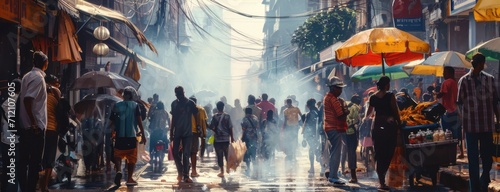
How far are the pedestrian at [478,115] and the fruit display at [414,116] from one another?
2.08 m

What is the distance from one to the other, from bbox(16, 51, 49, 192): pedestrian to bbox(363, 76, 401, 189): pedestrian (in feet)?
17.1

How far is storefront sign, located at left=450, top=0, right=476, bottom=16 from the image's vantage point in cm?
2031

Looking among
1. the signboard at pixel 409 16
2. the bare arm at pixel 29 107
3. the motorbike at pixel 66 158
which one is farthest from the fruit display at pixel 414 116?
the signboard at pixel 409 16

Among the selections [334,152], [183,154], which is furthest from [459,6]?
[183,154]

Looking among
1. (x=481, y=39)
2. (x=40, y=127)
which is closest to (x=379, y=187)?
(x=40, y=127)

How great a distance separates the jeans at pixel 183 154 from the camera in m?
14.4

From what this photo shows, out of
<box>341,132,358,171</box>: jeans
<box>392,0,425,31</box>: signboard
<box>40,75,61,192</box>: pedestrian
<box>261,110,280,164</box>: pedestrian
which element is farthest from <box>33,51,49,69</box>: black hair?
<box>392,0,425,31</box>: signboard

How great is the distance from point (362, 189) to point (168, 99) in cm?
3947

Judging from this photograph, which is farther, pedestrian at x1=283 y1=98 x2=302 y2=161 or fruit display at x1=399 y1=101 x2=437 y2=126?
pedestrian at x1=283 y1=98 x2=302 y2=161

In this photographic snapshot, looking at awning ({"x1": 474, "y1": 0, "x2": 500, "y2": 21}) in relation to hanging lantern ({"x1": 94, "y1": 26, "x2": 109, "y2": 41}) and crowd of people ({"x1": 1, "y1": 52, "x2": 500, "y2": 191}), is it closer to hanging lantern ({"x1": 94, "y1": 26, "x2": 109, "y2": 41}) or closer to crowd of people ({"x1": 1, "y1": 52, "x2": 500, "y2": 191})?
crowd of people ({"x1": 1, "y1": 52, "x2": 500, "y2": 191})

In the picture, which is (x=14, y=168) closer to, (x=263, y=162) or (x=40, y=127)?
(x=40, y=127)

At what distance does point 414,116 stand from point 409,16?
1260cm

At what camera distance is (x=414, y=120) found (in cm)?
1230

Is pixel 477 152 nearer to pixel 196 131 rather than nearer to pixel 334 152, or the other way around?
pixel 334 152
